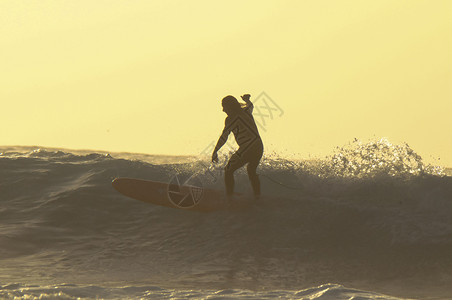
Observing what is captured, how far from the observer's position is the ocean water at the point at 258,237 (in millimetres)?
7047

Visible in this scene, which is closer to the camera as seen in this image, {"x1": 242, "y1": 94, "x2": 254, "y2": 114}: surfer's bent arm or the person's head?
the person's head

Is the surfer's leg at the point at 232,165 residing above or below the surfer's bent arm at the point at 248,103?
below

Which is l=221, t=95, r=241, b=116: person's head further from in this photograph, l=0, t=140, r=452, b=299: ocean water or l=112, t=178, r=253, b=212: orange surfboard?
l=0, t=140, r=452, b=299: ocean water

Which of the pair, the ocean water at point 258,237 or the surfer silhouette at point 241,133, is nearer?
the ocean water at point 258,237

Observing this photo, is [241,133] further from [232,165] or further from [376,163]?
[376,163]

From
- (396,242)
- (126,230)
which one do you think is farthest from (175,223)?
(396,242)

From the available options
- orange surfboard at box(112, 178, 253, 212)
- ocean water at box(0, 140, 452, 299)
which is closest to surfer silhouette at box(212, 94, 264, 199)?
orange surfboard at box(112, 178, 253, 212)

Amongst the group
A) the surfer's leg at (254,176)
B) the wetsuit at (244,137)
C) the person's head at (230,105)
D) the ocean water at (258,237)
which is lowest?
the ocean water at (258,237)

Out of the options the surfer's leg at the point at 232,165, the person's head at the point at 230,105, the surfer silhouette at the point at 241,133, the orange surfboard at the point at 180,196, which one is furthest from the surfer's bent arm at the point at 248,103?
the orange surfboard at the point at 180,196

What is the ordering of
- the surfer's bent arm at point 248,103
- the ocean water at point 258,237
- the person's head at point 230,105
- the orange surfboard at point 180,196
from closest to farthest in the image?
the ocean water at point 258,237 → the person's head at point 230,105 → the surfer's bent arm at point 248,103 → the orange surfboard at point 180,196

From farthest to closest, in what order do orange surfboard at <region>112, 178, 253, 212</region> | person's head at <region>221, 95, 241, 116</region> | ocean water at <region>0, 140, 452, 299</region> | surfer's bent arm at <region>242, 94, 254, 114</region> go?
orange surfboard at <region>112, 178, 253, 212</region>
surfer's bent arm at <region>242, 94, 254, 114</region>
person's head at <region>221, 95, 241, 116</region>
ocean water at <region>0, 140, 452, 299</region>

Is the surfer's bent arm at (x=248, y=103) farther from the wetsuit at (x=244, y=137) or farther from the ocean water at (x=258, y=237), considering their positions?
the ocean water at (x=258, y=237)

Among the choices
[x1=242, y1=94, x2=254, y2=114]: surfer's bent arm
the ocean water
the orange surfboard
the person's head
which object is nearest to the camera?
the ocean water

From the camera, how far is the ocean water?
705 cm
